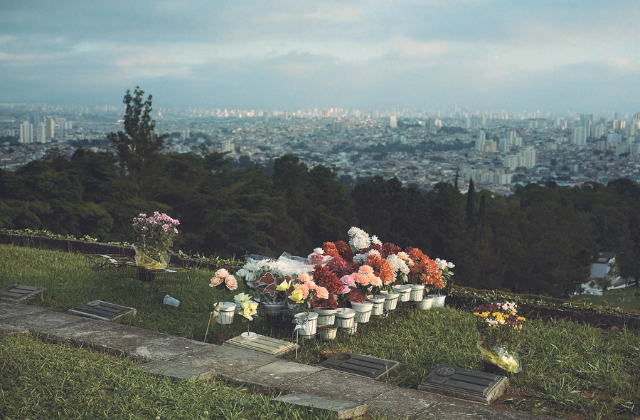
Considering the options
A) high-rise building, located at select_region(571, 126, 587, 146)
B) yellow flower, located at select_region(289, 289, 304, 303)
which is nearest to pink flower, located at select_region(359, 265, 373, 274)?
yellow flower, located at select_region(289, 289, 304, 303)

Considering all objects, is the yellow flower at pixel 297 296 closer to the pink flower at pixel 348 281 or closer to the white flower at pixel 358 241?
the pink flower at pixel 348 281

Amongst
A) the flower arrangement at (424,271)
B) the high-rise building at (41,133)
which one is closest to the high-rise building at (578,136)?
the high-rise building at (41,133)

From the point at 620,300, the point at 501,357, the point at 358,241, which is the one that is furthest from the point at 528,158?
the point at 501,357

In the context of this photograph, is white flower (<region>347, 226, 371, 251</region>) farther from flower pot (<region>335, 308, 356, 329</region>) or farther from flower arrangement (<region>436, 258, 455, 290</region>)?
flower pot (<region>335, 308, 356, 329</region>)

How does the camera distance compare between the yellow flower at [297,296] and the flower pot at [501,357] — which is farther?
the yellow flower at [297,296]

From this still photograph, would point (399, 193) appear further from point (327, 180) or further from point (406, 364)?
point (406, 364)

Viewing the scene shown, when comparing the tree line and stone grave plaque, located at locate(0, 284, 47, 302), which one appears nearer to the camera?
stone grave plaque, located at locate(0, 284, 47, 302)
